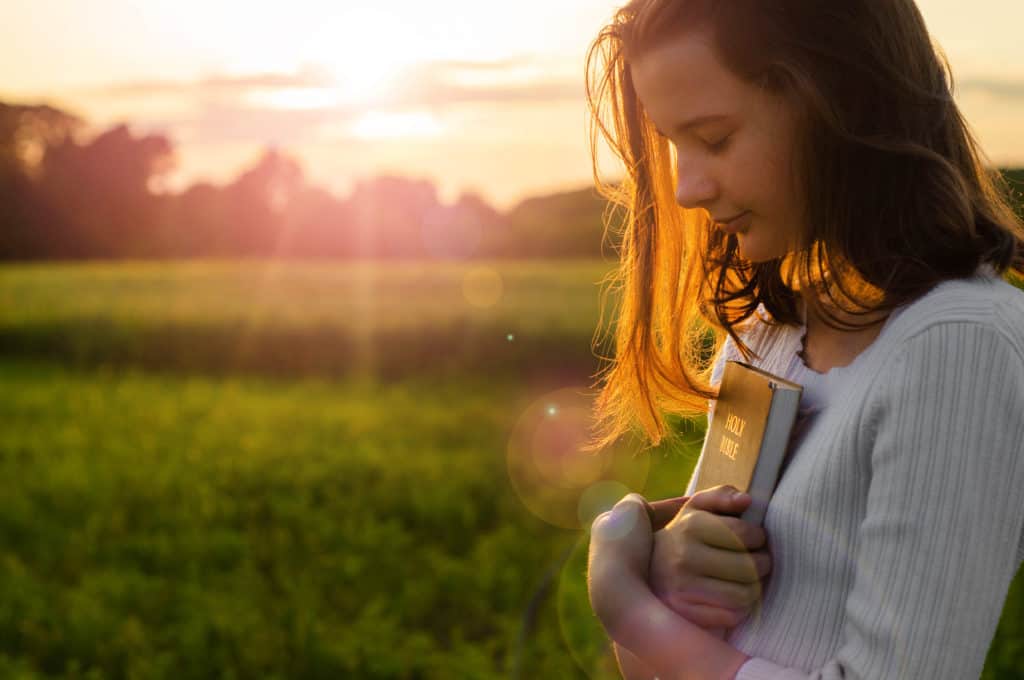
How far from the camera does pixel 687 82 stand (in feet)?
3.91

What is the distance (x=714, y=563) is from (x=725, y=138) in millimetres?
518

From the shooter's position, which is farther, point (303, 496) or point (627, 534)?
point (303, 496)

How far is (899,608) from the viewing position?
0.96 metres

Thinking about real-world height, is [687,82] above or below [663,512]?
above

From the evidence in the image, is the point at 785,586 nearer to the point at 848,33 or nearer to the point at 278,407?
the point at 848,33

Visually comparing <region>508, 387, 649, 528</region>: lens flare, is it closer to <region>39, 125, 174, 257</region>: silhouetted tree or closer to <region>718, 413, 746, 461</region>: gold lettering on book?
<region>718, 413, 746, 461</region>: gold lettering on book

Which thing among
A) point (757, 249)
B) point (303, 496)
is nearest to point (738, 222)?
point (757, 249)

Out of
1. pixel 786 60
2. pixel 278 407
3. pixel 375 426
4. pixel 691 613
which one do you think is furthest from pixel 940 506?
pixel 278 407

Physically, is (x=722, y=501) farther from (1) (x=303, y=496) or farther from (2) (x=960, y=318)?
(1) (x=303, y=496)

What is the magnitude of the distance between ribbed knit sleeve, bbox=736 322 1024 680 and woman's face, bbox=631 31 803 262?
291 mm

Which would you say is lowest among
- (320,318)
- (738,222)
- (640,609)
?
(320,318)

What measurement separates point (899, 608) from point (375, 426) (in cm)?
602

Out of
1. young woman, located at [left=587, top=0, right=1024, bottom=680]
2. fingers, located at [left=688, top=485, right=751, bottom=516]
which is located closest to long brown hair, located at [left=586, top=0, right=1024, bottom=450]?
young woman, located at [left=587, top=0, right=1024, bottom=680]

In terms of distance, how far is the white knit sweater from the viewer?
37.3 inches
